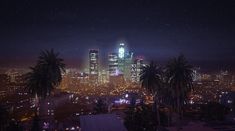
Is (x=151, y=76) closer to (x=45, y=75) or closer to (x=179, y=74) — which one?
(x=179, y=74)

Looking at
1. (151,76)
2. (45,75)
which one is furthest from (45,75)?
(151,76)

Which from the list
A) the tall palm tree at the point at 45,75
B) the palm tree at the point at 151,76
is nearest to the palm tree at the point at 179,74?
the palm tree at the point at 151,76

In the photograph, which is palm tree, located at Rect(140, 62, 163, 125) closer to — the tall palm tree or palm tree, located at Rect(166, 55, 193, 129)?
palm tree, located at Rect(166, 55, 193, 129)

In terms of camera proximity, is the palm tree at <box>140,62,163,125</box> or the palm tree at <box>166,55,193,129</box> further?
the palm tree at <box>140,62,163,125</box>

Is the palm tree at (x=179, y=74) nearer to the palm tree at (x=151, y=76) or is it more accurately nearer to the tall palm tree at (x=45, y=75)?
the palm tree at (x=151, y=76)

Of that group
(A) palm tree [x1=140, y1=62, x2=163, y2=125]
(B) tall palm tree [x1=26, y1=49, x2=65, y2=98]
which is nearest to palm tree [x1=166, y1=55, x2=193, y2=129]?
(A) palm tree [x1=140, y1=62, x2=163, y2=125]

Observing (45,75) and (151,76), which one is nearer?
(45,75)

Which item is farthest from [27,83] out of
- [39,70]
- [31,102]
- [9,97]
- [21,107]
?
[9,97]

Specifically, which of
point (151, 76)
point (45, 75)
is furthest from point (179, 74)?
point (45, 75)

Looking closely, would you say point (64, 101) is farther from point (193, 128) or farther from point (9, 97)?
point (193, 128)
